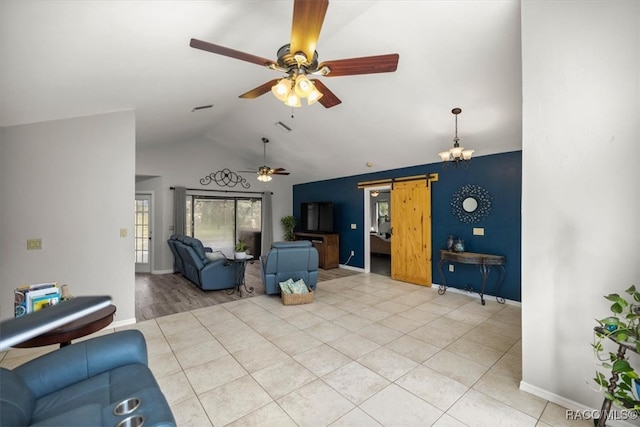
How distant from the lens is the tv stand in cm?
691

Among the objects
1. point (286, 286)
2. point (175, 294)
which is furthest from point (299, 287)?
point (175, 294)

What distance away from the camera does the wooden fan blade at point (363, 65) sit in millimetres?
1934

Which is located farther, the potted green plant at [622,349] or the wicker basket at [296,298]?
the wicker basket at [296,298]

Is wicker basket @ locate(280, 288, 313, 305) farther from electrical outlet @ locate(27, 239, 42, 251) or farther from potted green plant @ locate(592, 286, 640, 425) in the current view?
potted green plant @ locate(592, 286, 640, 425)

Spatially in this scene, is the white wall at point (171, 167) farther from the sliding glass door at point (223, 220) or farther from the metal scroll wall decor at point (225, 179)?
the sliding glass door at point (223, 220)

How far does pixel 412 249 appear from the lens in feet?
18.2

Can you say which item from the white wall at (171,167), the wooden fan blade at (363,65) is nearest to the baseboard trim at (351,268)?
the white wall at (171,167)

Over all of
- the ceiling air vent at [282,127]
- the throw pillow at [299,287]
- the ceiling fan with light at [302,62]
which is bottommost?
the throw pillow at [299,287]

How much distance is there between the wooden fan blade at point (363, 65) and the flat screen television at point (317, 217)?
5240 millimetres

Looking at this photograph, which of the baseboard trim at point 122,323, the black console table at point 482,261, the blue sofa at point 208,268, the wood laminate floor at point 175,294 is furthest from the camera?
the blue sofa at point 208,268

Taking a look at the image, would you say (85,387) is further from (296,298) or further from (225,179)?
(225,179)

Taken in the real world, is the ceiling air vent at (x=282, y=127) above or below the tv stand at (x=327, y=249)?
above

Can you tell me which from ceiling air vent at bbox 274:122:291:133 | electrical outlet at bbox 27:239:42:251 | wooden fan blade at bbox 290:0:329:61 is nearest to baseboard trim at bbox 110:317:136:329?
electrical outlet at bbox 27:239:42:251

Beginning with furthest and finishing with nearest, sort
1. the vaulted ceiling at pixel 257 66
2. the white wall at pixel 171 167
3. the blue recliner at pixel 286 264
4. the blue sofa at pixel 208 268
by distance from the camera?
the white wall at pixel 171 167 → the blue sofa at pixel 208 268 → the blue recliner at pixel 286 264 → the vaulted ceiling at pixel 257 66
